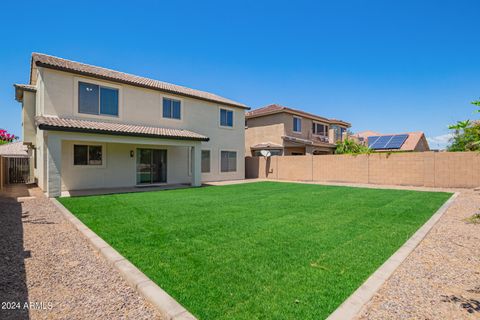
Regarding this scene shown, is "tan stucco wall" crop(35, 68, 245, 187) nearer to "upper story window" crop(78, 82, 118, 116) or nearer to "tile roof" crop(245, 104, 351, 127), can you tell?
"upper story window" crop(78, 82, 118, 116)

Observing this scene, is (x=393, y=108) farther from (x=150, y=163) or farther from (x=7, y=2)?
(x=7, y=2)

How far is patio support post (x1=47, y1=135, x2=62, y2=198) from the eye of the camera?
1132 cm

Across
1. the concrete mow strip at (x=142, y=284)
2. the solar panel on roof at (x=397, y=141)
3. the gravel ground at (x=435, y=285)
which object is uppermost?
the solar panel on roof at (x=397, y=141)

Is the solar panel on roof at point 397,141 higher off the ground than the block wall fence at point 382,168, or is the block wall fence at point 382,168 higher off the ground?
the solar panel on roof at point 397,141

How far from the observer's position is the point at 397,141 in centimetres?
3394

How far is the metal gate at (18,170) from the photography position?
1953 centimetres

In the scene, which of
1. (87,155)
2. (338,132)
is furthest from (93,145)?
(338,132)

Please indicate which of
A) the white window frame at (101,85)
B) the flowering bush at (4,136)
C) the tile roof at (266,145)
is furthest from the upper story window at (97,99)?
the flowering bush at (4,136)

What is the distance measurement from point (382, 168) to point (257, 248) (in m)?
17.0

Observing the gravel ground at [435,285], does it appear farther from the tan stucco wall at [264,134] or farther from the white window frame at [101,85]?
the tan stucco wall at [264,134]

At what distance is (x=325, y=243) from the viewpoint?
529 cm

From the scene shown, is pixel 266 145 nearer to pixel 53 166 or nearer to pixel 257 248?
pixel 53 166

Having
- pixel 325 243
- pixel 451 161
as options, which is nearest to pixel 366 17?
pixel 451 161

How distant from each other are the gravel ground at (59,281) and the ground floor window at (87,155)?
862cm
